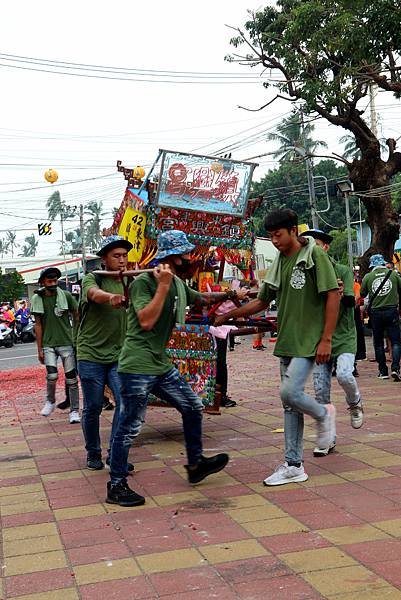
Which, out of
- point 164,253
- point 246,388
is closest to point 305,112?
point 246,388

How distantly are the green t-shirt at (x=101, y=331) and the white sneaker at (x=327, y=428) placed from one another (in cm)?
165

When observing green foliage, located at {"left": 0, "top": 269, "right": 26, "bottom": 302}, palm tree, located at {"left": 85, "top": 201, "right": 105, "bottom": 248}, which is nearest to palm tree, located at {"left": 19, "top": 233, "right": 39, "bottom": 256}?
palm tree, located at {"left": 85, "top": 201, "right": 105, "bottom": 248}

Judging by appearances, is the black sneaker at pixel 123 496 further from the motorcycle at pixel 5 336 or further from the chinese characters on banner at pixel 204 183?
the motorcycle at pixel 5 336

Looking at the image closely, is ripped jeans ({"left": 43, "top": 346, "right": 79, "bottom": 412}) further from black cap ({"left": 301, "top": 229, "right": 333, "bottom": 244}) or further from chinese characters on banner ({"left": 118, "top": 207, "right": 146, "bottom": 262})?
black cap ({"left": 301, "top": 229, "right": 333, "bottom": 244})

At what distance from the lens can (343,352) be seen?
6.41 m

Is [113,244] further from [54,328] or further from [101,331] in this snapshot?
[54,328]

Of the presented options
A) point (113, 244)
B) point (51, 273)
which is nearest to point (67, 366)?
point (51, 273)

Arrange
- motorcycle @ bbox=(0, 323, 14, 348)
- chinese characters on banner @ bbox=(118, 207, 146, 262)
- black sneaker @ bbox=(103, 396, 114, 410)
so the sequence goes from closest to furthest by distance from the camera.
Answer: chinese characters on banner @ bbox=(118, 207, 146, 262), black sneaker @ bbox=(103, 396, 114, 410), motorcycle @ bbox=(0, 323, 14, 348)

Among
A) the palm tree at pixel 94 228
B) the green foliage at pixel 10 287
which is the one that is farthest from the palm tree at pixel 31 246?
the green foliage at pixel 10 287

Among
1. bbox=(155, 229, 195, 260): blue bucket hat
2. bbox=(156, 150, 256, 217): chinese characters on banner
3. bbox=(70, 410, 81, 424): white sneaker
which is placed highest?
bbox=(156, 150, 256, 217): chinese characters on banner

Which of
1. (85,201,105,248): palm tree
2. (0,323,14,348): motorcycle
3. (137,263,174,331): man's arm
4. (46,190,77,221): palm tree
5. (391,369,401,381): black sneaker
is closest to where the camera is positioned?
(137,263,174,331): man's arm

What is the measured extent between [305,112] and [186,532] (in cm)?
1558

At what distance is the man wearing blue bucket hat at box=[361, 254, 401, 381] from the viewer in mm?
11156

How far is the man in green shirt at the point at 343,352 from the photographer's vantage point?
250 inches
